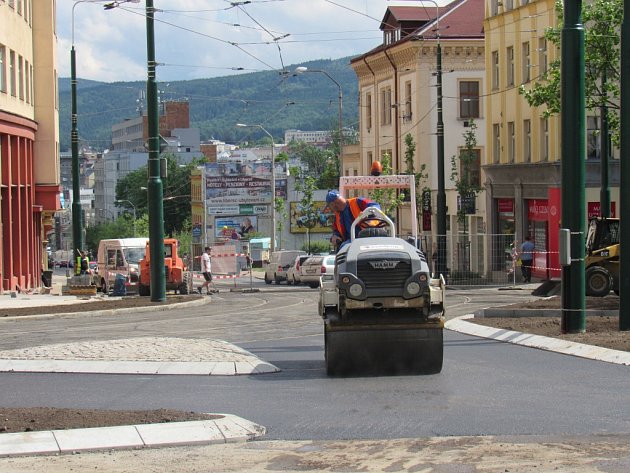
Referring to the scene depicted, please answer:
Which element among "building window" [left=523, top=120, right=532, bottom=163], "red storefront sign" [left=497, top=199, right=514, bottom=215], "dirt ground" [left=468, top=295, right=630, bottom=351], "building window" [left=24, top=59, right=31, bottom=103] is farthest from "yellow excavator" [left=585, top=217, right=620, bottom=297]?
"building window" [left=24, top=59, right=31, bottom=103]

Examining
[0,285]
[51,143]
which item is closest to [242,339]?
[0,285]

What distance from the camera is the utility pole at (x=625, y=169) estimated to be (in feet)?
59.1

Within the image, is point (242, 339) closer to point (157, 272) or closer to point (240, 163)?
point (157, 272)

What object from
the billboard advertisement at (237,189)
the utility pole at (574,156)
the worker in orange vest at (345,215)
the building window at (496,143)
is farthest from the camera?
the billboard advertisement at (237,189)

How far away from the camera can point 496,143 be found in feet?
185

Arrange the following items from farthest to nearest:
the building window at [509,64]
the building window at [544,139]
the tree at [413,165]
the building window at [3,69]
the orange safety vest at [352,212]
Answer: the tree at [413,165], the building window at [509,64], the building window at [544,139], the building window at [3,69], the orange safety vest at [352,212]

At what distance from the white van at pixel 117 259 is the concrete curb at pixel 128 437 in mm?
41492

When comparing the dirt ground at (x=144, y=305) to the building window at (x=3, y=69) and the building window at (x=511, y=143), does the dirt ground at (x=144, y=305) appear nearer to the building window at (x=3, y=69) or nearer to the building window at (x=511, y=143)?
the building window at (x=3, y=69)

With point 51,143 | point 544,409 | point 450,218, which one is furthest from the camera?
point 450,218

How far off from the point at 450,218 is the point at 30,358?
4963 cm

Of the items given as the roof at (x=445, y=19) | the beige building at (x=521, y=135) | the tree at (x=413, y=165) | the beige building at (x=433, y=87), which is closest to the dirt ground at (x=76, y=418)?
the beige building at (x=521, y=135)

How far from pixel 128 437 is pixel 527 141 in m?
43.9

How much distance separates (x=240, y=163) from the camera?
130875 millimetres

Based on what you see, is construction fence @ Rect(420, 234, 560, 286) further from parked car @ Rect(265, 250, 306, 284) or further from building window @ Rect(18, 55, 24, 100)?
building window @ Rect(18, 55, 24, 100)
